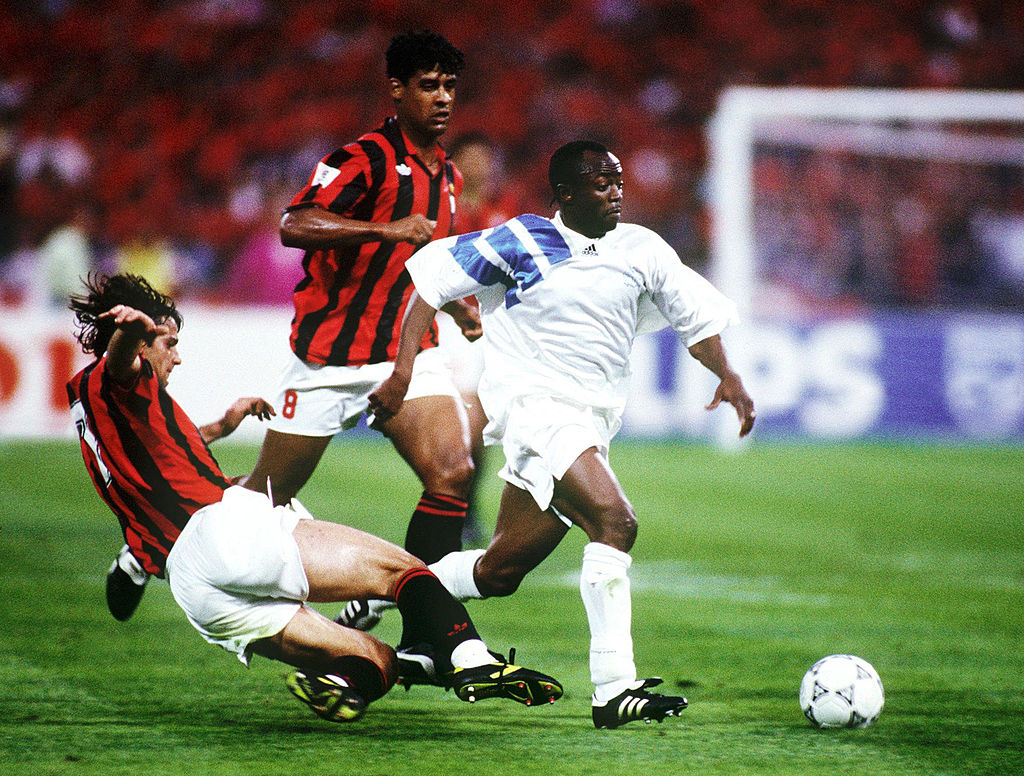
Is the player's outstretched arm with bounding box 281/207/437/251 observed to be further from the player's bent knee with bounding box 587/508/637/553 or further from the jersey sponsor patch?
the player's bent knee with bounding box 587/508/637/553

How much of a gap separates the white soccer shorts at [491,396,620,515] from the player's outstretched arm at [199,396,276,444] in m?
0.79

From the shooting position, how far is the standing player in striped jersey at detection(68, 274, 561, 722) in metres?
3.83

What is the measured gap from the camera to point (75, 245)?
14.5 m

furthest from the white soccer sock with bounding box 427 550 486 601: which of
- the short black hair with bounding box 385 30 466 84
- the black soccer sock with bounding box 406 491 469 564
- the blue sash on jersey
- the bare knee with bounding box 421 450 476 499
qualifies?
the short black hair with bounding box 385 30 466 84

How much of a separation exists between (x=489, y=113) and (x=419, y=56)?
12873mm

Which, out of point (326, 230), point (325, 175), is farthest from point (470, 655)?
point (325, 175)

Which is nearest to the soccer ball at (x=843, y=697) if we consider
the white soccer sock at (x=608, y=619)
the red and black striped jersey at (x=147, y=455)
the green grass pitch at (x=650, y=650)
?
the green grass pitch at (x=650, y=650)

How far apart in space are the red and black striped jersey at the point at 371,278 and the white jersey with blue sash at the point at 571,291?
67cm

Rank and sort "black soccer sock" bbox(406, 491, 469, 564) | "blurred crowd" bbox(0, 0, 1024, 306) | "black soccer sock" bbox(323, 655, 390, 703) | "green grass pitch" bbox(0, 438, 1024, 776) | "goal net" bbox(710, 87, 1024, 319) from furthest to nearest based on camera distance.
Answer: "blurred crowd" bbox(0, 0, 1024, 306)
"goal net" bbox(710, 87, 1024, 319)
"black soccer sock" bbox(406, 491, 469, 564)
"black soccer sock" bbox(323, 655, 390, 703)
"green grass pitch" bbox(0, 438, 1024, 776)

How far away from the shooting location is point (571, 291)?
4379 millimetres

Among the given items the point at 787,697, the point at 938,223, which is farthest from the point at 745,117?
the point at 787,697

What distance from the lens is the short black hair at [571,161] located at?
14.3 ft

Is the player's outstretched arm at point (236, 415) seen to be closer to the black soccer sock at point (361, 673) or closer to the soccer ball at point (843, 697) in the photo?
the black soccer sock at point (361, 673)

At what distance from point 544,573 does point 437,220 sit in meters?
2.62
